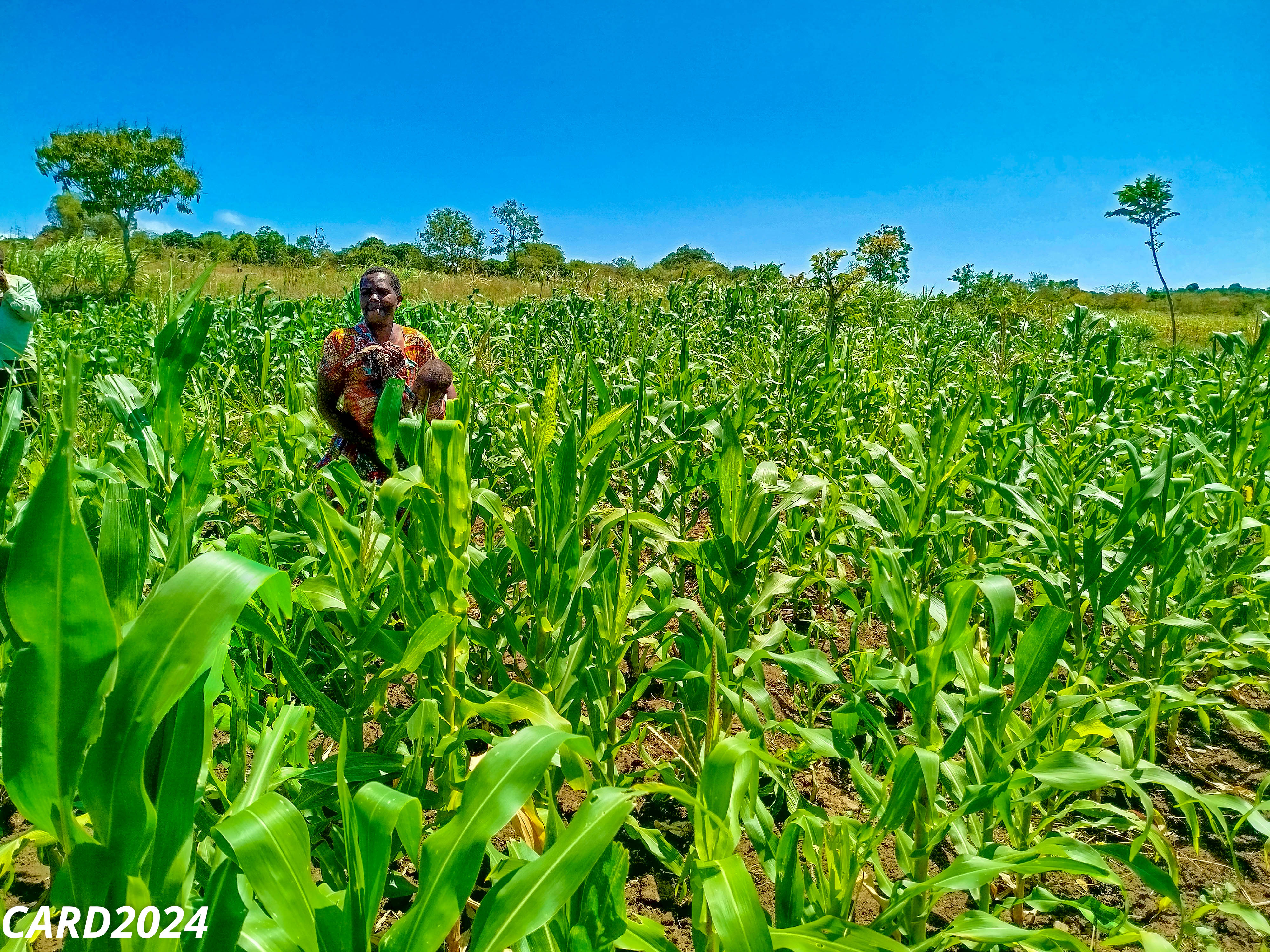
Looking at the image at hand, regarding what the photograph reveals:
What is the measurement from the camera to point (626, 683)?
2.42 metres

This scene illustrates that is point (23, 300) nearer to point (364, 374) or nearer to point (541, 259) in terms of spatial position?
point (364, 374)

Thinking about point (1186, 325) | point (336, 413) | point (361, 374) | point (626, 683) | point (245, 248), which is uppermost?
point (245, 248)

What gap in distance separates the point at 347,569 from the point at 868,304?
11.0m

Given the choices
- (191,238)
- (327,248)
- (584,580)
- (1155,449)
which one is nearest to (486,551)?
(584,580)

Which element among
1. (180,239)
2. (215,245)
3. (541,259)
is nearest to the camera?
(215,245)

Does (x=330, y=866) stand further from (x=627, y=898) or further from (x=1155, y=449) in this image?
(x=1155, y=449)

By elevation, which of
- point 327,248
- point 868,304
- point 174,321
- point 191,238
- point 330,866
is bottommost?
point 330,866

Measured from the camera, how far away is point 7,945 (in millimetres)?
834

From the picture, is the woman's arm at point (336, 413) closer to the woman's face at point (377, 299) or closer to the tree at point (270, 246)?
the woman's face at point (377, 299)

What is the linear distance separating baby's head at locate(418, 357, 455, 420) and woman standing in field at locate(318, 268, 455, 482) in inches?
3.3

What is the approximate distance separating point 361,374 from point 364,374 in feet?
0.05

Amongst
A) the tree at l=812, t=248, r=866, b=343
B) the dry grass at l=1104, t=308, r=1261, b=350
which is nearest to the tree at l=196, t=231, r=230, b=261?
the tree at l=812, t=248, r=866, b=343

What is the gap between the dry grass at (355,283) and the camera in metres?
12.2

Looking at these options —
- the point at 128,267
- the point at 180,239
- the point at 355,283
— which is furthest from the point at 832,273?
the point at 180,239
